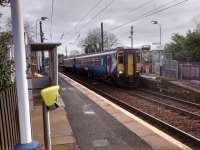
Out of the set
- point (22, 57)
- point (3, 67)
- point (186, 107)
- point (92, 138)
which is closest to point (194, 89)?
point (186, 107)

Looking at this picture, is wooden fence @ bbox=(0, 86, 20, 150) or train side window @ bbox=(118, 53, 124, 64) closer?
wooden fence @ bbox=(0, 86, 20, 150)

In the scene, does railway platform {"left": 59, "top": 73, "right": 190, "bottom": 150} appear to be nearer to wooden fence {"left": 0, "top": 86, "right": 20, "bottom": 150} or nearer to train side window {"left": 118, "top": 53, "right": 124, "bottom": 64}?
wooden fence {"left": 0, "top": 86, "right": 20, "bottom": 150}

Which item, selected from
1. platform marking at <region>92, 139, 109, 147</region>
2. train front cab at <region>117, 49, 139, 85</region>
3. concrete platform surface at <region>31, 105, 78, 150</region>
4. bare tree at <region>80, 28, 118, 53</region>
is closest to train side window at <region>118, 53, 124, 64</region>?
train front cab at <region>117, 49, 139, 85</region>

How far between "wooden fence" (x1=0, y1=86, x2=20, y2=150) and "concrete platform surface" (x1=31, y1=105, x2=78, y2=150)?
40.4 inches

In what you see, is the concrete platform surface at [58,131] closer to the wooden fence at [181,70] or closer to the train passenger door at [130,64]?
the train passenger door at [130,64]

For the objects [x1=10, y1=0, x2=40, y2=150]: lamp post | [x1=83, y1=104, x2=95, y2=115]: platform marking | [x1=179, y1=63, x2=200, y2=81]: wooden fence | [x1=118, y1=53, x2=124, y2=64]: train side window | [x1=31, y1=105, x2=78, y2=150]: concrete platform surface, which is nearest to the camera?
[x1=10, y1=0, x2=40, y2=150]: lamp post

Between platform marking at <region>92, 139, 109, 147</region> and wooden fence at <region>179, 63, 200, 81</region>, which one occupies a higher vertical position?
wooden fence at <region>179, 63, 200, 81</region>

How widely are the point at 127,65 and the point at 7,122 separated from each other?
18649 mm

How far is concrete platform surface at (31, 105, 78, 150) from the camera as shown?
20.2 ft

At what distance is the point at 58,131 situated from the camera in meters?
7.27

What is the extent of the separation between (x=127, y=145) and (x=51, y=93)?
317 cm

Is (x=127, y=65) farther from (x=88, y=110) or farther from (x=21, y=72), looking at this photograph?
(x=21, y=72)

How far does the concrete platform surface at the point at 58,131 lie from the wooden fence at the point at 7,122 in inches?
40.4

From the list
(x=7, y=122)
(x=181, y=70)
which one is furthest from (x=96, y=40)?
(x=7, y=122)
